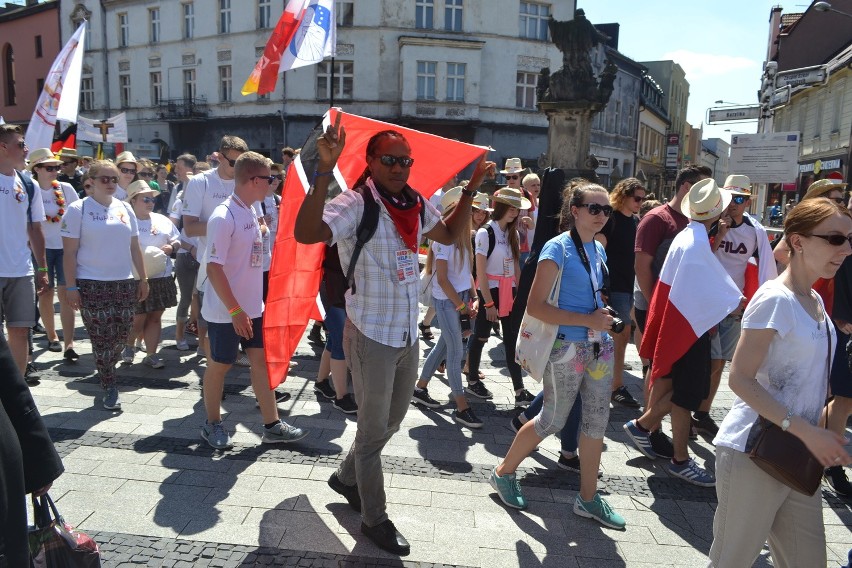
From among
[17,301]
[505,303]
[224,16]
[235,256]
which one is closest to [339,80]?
[224,16]

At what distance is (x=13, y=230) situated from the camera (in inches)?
195

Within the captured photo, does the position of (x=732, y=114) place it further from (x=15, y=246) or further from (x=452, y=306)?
(x=15, y=246)

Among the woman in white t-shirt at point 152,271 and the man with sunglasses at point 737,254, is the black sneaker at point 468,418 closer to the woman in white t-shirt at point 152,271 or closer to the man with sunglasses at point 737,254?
the man with sunglasses at point 737,254

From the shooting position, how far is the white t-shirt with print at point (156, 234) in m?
6.31

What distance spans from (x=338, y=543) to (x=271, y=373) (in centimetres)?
112

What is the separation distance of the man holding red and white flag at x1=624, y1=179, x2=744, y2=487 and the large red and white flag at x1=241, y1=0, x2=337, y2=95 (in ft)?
13.7

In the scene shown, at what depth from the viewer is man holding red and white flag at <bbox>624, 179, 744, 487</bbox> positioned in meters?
4.08

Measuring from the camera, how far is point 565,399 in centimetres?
357

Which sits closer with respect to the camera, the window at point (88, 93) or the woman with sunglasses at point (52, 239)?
the woman with sunglasses at point (52, 239)

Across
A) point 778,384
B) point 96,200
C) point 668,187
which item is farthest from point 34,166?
point 668,187

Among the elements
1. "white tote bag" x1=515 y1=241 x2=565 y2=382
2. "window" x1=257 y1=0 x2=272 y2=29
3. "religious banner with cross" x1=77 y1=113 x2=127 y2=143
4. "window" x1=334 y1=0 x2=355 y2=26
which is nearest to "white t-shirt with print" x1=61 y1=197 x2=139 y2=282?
"white tote bag" x1=515 y1=241 x2=565 y2=382

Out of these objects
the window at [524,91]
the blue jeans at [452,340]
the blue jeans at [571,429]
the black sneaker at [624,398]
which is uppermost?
the window at [524,91]

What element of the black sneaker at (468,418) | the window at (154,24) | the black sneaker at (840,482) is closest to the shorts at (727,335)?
the black sneaker at (840,482)

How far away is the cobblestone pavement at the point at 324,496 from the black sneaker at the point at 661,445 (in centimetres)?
9
